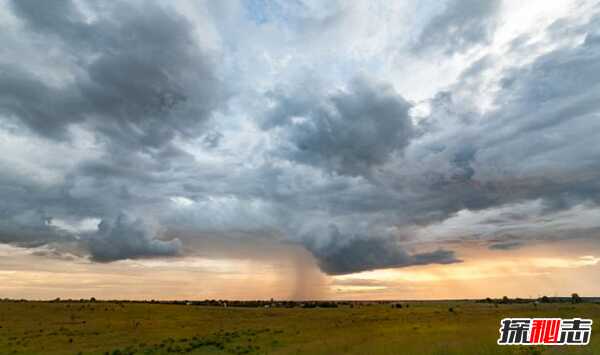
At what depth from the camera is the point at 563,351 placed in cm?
2659

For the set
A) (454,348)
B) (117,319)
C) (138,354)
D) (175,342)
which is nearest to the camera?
(454,348)

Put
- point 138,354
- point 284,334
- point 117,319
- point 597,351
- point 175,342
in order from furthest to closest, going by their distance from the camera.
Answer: point 117,319, point 284,334, point 175,342, point 138,354, point 597,351

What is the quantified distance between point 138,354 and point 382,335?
2517cm

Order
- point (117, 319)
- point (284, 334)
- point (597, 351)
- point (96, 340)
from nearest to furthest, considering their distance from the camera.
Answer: point (597, 351) < point (96, 340) < point (284, 334) < point (117, 319)

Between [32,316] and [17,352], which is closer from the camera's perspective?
[17,352]

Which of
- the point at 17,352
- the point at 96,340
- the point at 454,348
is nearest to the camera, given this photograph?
the point at 454,348

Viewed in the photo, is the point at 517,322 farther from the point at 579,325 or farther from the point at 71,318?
the point at 71,318

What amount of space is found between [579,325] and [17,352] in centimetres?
4728

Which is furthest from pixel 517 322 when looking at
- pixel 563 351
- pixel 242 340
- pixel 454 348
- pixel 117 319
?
pixel 117 319

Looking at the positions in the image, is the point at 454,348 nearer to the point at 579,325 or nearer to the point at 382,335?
the point at 579,325

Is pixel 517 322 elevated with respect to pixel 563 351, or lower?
elevated

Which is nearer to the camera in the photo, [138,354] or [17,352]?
[138,354]

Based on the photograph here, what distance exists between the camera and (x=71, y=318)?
75188mm

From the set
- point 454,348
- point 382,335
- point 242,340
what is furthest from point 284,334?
point 454,348
